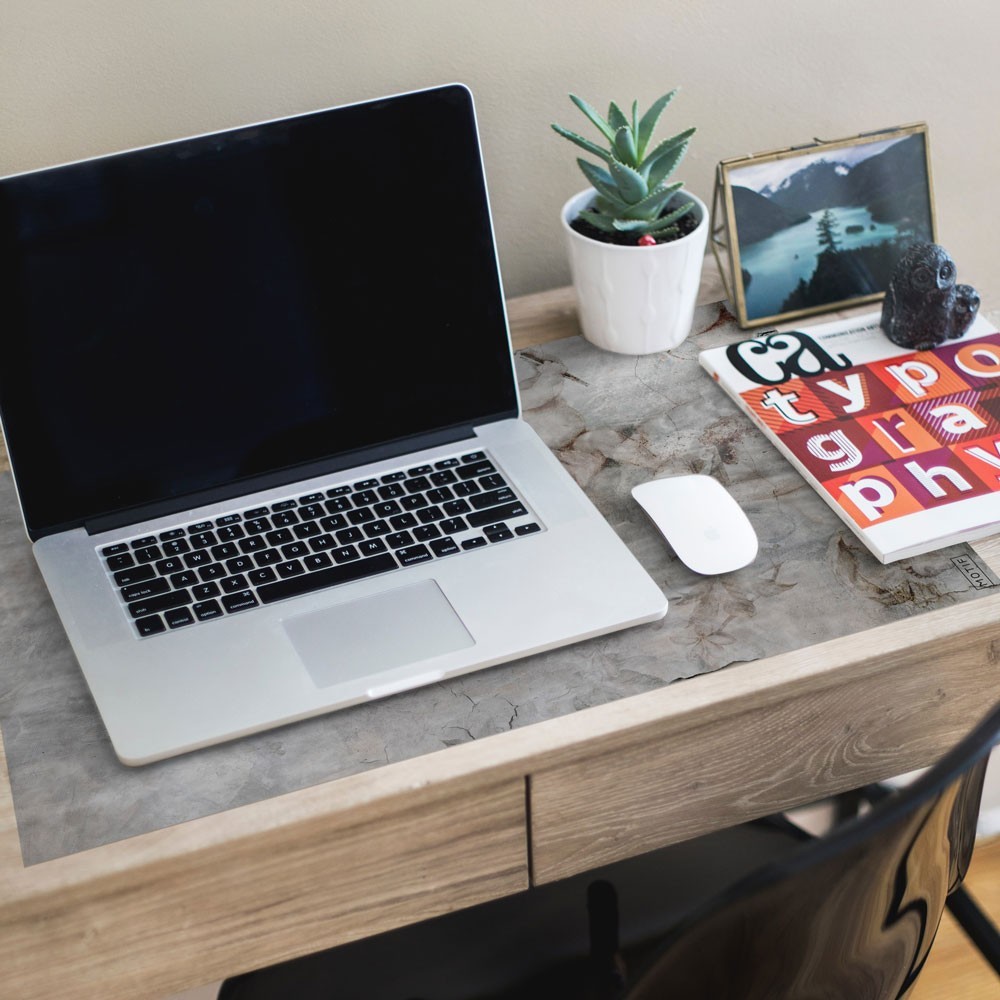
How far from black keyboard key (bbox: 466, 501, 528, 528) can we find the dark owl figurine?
0.40m

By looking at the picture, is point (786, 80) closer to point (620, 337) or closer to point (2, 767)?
point (620, 337)

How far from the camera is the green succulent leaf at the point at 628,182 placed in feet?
3.28

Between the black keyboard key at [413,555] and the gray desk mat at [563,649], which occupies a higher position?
the black keyboard key at [413,555]

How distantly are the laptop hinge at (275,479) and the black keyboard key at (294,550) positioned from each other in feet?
0.25

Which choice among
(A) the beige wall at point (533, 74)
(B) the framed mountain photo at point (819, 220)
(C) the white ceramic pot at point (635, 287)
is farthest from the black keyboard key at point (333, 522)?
(B) the framed mountain photo at point (819, 220)

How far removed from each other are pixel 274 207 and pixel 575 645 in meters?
0.40

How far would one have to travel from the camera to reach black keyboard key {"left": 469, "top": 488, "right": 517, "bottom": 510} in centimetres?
91

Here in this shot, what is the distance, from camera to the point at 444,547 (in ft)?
2.87

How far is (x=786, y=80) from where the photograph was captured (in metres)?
1.20

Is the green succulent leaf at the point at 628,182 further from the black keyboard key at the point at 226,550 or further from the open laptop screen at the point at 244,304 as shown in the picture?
the black keyboard key at the point at 226,550

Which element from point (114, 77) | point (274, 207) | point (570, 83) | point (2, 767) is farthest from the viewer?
point (570, 83)

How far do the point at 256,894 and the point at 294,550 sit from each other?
0.25 metres

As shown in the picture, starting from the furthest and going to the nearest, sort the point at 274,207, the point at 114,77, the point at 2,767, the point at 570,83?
the point at 570,83
the point at 114,77
the point at 274,207
the point at 2,767

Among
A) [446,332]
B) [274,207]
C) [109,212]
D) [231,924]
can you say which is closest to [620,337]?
[446,332]
